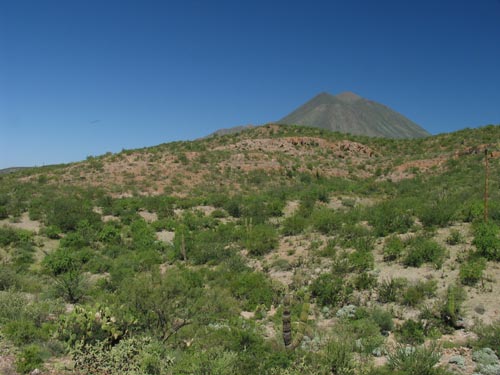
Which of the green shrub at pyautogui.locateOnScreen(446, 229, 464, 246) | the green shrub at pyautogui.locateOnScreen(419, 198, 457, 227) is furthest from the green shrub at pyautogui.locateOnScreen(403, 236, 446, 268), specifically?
the green shrub at pyautogui.locateOnScreen(419, 198, 457, 227)

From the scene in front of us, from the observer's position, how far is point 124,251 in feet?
46.3

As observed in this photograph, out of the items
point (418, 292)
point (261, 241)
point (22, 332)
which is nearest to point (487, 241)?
point (418, 292)

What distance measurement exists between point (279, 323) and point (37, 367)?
4566 millimetres

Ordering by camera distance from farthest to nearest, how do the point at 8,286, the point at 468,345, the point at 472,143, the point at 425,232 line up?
the point at 472,143 → the point at 425,232 → the point at 8,286 → the point at 468,345

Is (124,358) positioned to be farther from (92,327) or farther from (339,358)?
(339,358)

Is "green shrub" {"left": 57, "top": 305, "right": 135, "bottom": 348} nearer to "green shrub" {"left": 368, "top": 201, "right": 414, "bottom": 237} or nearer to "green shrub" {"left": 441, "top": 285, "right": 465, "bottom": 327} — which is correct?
"green shrub" {"left": 441, "top": 285, "right": 465, "bottom": 327}

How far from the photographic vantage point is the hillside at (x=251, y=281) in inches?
248

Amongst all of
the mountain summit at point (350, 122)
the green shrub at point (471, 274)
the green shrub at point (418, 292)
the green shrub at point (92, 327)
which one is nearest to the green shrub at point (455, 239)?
the green shrub at point (471, 274)

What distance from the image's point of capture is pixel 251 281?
32.7 ft

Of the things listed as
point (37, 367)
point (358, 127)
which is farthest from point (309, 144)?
point (358, 127)

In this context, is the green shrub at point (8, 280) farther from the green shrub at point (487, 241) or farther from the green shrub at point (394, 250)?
the green shrub at point (487, 241)

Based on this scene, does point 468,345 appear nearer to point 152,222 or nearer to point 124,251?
point 124,251

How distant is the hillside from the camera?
6.29 m

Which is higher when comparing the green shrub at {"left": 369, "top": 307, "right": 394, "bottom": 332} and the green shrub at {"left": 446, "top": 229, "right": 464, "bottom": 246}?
the green shrub at {"left": 446, "top": 229, "right": 464, "bottom": 246}
